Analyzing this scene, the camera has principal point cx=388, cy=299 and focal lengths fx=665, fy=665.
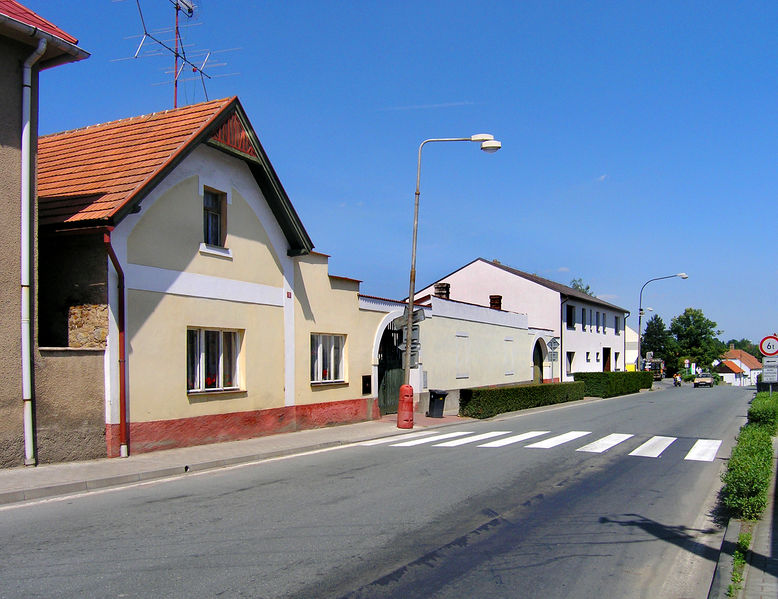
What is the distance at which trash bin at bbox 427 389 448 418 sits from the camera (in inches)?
850

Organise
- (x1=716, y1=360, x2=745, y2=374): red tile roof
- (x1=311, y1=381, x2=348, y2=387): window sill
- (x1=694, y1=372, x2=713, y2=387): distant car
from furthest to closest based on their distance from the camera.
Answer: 1. (x1=716, y1=360, x2=745, y2=374): red tile roof
2. (x1=694, y1=372, x2=713, y2=387): distant car
3. (x1=311, y1=381, x2=348, y2=387): window sill

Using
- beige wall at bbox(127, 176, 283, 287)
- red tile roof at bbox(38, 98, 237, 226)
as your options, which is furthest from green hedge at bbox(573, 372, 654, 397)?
red tile roof at bbox(38, 98, 237, 226)

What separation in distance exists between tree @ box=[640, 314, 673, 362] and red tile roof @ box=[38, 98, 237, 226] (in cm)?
9897

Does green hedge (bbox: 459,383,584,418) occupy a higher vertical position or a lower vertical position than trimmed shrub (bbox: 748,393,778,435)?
lower

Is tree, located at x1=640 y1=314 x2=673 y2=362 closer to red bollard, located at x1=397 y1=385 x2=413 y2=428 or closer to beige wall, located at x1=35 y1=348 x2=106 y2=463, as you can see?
red bollard, located at x1=397 y1=385 x2=413 y2=428

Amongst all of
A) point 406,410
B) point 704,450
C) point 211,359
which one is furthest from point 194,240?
point 704,450

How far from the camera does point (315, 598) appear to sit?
4887 mm

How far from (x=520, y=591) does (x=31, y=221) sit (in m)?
9.23

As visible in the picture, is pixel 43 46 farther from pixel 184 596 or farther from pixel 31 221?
pixel 184 596

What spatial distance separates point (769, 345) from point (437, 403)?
9659mm

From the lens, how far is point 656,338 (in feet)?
350

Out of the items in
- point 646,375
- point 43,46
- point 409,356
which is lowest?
point 646,375

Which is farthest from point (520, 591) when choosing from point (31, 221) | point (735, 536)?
point (31, 221)

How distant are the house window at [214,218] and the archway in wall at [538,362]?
2647 centimetres
